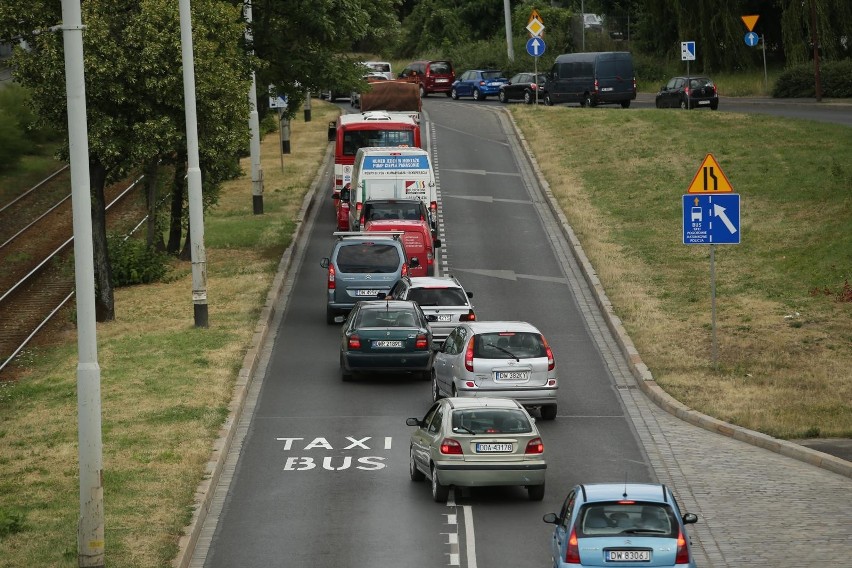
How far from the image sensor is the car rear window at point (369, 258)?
32.5 metres

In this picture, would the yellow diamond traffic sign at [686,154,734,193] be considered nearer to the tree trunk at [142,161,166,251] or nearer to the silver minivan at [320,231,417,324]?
the silver minivan at [320,231,417,324]

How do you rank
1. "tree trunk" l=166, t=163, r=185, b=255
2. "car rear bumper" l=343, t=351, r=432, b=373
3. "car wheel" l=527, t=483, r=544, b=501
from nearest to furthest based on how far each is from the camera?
"car wheel" l=527, t=483, r=544, b=501
"car rear bumper" l=343, t=351, r=432, b=373
"tree trunk" l=166, t=163, r=185, b=255

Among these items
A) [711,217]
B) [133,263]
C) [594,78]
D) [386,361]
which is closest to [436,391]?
[386,361]

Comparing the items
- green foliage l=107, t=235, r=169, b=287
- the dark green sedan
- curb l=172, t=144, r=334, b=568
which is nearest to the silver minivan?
curb l=172, t=144, r=334, b=568

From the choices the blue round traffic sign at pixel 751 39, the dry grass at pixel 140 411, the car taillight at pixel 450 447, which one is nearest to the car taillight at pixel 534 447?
the car taillight at pixel 450 447

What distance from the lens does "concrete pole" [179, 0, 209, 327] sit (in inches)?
1178

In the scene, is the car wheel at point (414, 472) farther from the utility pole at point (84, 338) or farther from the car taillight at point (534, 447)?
the utility pole at point (84, 338)

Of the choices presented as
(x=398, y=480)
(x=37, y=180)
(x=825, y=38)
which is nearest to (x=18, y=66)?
(x=398, y=480)

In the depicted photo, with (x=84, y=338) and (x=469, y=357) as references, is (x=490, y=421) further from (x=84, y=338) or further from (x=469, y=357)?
(x=84, y=338)

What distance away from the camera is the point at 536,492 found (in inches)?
754

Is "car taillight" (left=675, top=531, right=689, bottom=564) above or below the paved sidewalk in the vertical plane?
above

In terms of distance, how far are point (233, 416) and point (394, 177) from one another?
1787 cm

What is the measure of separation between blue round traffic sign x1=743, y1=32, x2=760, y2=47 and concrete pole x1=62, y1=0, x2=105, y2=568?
59410 mm

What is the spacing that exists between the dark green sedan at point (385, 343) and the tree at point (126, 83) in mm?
7497
